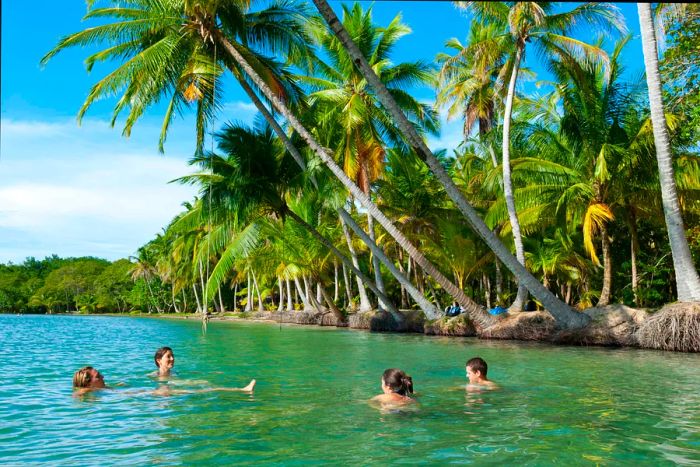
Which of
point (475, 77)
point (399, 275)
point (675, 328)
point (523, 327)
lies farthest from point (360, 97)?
point (675, 328)

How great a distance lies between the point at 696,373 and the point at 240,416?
919cm

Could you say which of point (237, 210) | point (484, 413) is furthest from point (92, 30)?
point (484, 413)

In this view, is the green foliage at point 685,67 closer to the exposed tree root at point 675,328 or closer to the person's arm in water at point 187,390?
the exposed tree root at point 675,328

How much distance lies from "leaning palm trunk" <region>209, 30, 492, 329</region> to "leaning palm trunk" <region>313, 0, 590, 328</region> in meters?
0.55

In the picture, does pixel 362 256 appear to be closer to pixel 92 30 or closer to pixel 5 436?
pixel 92 30

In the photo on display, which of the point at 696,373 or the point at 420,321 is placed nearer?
A: the point at 696,373

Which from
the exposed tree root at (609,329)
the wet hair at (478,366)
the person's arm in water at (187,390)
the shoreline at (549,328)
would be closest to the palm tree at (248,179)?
the shoreline at (549,328)

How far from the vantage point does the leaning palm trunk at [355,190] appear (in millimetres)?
18156

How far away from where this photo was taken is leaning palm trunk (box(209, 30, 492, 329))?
1816 centimetres

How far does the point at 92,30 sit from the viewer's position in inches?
717

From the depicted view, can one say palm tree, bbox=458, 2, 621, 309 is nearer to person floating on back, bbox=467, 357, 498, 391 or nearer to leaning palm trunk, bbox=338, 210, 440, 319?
leaning palm trunk, bbox=338, 210, 440, 319

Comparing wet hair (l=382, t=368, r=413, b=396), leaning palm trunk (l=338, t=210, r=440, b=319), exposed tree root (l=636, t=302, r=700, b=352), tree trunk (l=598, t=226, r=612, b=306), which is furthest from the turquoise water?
leaning palm trunk (l=338, t=210, r=440, b=319)

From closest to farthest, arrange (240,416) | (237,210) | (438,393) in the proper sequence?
1. (240,416)
2. (438,393)
3. (237,210)

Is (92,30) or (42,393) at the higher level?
(92,30)
